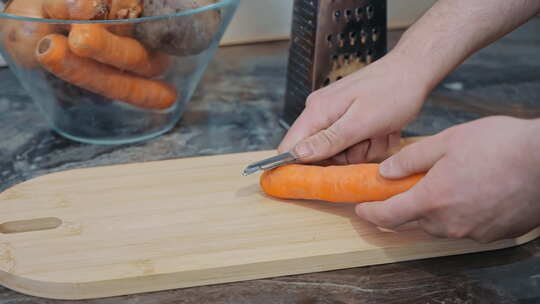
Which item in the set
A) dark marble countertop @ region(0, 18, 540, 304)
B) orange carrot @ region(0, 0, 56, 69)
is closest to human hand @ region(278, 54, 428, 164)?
dark marble countertop @ region(0, 18, 540, 304)

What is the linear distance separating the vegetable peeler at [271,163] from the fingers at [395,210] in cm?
15

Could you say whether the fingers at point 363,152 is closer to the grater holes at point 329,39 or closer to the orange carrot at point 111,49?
the grater holes at point 329,39

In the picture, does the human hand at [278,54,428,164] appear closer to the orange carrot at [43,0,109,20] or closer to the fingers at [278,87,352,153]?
the fingers at [278,87,352,153]

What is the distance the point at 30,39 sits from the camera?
1113 mm

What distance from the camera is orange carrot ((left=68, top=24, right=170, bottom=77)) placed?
109cm

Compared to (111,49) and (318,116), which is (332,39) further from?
(111,49)

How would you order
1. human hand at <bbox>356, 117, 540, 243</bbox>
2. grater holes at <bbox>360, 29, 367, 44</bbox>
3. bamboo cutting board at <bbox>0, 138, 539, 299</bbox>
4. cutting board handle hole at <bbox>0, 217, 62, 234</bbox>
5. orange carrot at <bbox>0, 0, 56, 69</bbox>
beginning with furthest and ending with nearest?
grater holes at <bbox>360, 29, 367, 44</bbox>
orange carrot at <bbox>0, 0, 56, 69</bbox>
cutting board handle hole at <bbox>0, 217, 62, 234</bbox>
bamboo cutting board at <bbox>0, 138, 539, 299</bbox>
human hand at <bbox>356, 117, 540, 243</bbox>

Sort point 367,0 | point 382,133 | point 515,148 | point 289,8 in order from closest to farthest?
point 515,148, point 382,133, point 367,0, point 289,8

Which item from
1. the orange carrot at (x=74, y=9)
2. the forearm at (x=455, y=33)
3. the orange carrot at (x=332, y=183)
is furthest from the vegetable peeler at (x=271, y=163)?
the orange carrot at (x=74, y=9)

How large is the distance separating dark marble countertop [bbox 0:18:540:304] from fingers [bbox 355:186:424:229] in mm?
83

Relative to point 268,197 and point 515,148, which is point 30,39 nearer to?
point 268,197

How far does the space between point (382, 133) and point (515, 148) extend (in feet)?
0.99

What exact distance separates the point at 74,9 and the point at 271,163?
1.46 ft

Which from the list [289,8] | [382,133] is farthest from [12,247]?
[289,8]
